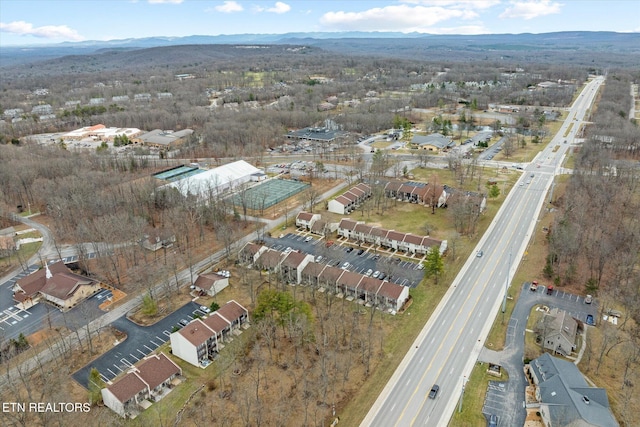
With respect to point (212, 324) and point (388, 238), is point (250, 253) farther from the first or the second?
point (388, 238)

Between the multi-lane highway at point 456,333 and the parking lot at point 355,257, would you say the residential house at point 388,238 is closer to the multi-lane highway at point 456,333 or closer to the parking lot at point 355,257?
the parking lot at point 355,257

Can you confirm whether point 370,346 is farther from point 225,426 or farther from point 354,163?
point 354,163

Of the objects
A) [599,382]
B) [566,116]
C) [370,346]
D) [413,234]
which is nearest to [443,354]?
[370,346]

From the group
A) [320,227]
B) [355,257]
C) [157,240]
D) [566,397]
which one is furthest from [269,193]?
[566,397]

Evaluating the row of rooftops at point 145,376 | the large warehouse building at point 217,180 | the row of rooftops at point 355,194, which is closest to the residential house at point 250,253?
the row of rooftops at point 145,376

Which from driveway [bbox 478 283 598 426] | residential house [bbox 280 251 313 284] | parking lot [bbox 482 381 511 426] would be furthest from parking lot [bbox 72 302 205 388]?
driveway [bbox 478 283 598 426]
